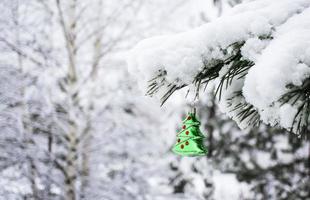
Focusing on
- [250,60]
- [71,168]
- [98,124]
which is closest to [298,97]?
[250,60]

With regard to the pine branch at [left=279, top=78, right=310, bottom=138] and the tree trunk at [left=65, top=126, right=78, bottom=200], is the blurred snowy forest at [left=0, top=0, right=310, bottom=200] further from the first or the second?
the pine branch at [left=279, top=78, right=310, bottom=138]

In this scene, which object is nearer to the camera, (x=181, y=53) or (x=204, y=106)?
(x=181, y=53)

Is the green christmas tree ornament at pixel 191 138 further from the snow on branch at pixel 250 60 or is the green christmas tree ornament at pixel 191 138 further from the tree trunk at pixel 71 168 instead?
the tree trunk at pixel 71 168

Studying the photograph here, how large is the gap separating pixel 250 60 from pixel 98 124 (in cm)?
416

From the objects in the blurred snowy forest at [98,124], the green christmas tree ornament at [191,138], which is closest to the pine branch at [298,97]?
the green christmas tree ornament at [191,138]

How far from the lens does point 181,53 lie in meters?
1.01

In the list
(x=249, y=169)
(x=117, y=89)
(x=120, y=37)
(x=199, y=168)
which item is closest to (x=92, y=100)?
(x=117, y=89)

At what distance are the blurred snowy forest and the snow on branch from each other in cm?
340

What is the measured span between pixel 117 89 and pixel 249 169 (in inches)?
126

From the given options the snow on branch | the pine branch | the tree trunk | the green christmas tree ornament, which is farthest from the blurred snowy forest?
the pine branch

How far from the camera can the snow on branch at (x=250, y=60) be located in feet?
2.56

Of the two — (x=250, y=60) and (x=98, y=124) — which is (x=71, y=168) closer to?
(x=98, y=124)

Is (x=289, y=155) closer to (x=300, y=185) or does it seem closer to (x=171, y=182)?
(x=300, y=185)

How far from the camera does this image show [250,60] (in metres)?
0.95
